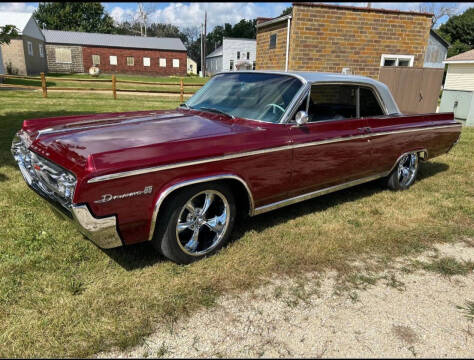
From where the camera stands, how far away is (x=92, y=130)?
3.23 meters

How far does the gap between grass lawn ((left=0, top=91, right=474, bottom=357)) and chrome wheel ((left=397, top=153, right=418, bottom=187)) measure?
20 cm

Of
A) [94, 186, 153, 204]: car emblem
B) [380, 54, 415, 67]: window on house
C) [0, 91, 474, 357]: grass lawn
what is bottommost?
[0, 91, 474, 357]: grass lawn

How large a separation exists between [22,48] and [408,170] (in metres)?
33.9

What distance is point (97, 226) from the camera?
99.3 inches

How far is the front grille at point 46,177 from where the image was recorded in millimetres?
2635

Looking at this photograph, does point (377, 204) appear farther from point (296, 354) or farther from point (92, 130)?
point (92, 130)

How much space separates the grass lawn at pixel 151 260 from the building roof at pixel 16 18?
32.1 metres

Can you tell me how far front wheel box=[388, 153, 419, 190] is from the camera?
514 cm

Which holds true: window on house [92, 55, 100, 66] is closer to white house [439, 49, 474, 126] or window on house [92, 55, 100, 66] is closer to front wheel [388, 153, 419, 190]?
white house [439, 49, 474, 126]

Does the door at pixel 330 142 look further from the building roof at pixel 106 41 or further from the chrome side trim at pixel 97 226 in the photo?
the building roof at pixel 106 41

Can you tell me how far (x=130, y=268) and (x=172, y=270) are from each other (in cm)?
35

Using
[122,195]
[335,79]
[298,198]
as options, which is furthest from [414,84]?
[122,195]

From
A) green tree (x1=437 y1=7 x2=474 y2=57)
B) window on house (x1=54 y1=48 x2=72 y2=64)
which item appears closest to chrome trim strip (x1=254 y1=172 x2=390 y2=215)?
green tree (x1=437 y1=7 x2=474 y2=57)

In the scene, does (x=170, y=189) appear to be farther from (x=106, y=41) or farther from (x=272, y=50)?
(x=106, y=41)
